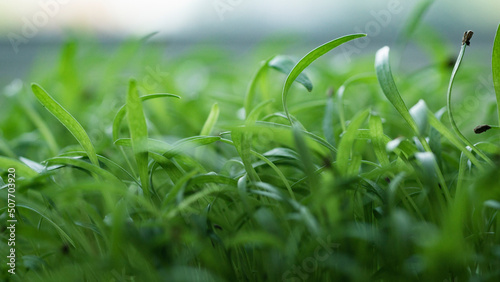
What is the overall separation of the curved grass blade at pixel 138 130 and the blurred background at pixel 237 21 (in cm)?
113

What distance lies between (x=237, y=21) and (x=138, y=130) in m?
1.52

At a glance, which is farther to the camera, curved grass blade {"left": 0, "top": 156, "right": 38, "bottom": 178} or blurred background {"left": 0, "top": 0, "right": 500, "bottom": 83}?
blurred background {"left": 0, "top": 0, "right": 500, "bottom": 83}

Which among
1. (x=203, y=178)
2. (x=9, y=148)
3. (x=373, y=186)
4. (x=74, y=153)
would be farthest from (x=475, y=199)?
(x=9, y=148)

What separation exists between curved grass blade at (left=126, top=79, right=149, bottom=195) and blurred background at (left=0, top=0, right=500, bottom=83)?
1.13 m

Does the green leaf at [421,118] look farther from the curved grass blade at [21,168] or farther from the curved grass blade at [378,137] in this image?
the curved grass blade at [21,168]

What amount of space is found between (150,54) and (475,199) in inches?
34.4

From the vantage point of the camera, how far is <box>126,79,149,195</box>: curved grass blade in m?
0.36

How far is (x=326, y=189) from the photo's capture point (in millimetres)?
311

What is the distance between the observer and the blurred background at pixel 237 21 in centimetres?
152

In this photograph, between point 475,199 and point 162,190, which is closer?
point 475,199

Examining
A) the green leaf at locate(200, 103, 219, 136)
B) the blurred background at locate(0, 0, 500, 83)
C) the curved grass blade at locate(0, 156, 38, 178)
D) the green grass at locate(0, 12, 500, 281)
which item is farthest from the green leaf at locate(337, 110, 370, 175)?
the blurred background at locate(0, 0, 500, 83)

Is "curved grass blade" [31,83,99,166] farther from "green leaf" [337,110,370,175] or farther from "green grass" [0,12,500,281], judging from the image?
"green leaf" [337,110,370,175]

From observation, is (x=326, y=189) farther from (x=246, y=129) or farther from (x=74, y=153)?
(x=74, y=153)

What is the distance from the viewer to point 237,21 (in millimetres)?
1810
